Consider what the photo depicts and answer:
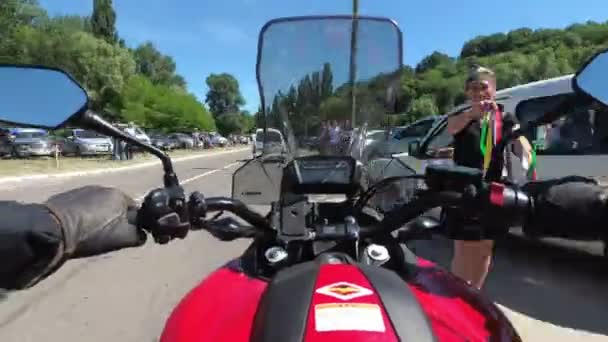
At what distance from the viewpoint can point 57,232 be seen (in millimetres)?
1273

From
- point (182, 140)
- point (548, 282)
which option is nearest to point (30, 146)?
point (182, 140)

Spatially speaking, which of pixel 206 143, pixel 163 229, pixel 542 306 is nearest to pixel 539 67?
pixel 206 143

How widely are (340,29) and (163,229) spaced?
1023 millimetres

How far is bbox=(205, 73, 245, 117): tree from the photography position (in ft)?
398

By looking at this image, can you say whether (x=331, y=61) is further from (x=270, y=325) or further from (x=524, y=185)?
(x=270, y=325)

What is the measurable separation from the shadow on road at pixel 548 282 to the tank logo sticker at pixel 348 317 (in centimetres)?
386

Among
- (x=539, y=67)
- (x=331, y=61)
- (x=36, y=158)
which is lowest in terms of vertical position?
(x=36, y=158)

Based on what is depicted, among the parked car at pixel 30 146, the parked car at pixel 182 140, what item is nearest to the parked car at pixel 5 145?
the parked car at pixel 30 146

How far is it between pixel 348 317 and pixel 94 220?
741 mm

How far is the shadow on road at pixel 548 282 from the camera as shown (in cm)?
461

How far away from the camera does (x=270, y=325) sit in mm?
1115

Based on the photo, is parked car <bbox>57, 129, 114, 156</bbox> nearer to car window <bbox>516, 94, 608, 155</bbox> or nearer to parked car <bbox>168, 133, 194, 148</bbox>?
parked car <bbox>168, 133, 194, 148</bbox>

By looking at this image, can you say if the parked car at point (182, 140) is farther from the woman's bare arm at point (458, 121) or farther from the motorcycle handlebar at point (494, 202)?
the motorcycle handlebar at point (494, 202)

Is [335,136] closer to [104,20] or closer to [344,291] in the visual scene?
[344,291]
